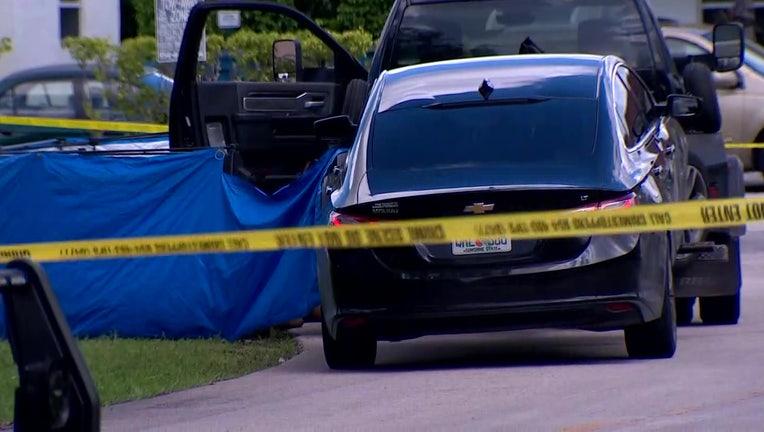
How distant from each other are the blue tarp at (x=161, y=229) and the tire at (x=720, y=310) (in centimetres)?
260

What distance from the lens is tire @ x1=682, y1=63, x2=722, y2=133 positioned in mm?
11235

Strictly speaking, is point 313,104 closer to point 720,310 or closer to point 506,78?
point 506,78

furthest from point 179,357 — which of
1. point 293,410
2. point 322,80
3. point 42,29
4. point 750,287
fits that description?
point 42,29

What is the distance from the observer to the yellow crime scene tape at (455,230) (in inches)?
305

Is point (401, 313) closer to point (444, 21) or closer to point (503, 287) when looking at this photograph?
point (503, 287)

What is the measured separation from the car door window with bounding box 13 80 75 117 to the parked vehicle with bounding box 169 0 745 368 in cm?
831

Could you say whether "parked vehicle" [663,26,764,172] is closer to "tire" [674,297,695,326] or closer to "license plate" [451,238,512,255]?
"tire" [674,297,695,326]

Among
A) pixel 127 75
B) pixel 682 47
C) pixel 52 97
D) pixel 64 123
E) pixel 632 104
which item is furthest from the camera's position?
pixel 682 47

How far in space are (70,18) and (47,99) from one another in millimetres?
9626

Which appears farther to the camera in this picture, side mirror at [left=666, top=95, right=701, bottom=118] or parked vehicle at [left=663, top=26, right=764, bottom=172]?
parked vehicle at [left=663, top=26, right=764, bottom=172]

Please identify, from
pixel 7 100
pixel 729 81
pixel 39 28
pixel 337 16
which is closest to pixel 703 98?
pixel 729 81

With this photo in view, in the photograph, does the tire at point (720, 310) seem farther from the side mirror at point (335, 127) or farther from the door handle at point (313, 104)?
the door handle at point (313, 104)

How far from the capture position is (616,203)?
350 inches

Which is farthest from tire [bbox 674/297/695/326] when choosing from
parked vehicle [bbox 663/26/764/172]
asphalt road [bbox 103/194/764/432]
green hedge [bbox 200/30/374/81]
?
parked vehicle [bbox 663/26/764/172]
